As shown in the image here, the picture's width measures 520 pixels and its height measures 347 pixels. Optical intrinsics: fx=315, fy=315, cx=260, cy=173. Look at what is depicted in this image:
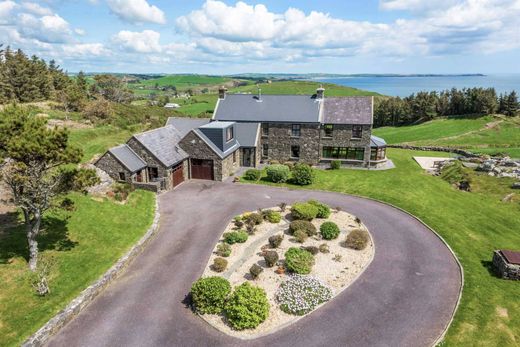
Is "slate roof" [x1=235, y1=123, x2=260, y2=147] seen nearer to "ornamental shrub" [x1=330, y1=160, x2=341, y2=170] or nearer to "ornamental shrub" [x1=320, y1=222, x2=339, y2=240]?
"ornamental shrub" [x1=330, y1=160, x2=341, y2=170]

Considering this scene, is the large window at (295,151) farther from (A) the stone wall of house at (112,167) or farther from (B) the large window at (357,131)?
(A) the stone wall of house at (112,167)

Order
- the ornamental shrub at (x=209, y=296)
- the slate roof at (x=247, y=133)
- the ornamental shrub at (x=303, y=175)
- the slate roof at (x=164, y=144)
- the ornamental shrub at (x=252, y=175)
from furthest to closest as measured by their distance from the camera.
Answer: the slate roof at (x=247, y=133) < the ornamental shrub at (x=252, y=175) < the ornamental shrub at (x=303, y=175) < the slate roof at (x=164, y=144) < the ornamental shrub at (x=209, y=296)

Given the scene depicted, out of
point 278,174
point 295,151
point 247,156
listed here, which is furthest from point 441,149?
point 278,174

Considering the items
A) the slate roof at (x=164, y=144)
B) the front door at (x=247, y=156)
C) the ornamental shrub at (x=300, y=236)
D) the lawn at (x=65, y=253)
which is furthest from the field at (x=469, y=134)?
the lawn at (x=65, y=253)

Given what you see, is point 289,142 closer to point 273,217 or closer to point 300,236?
point 273,217

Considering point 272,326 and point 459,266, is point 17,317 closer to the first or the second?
point 272,326

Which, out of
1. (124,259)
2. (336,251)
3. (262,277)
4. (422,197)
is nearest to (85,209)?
(124,259)

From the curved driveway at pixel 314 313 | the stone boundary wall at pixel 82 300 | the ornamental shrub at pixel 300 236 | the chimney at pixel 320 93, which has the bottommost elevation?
the curved driveway at pixel 314 313
